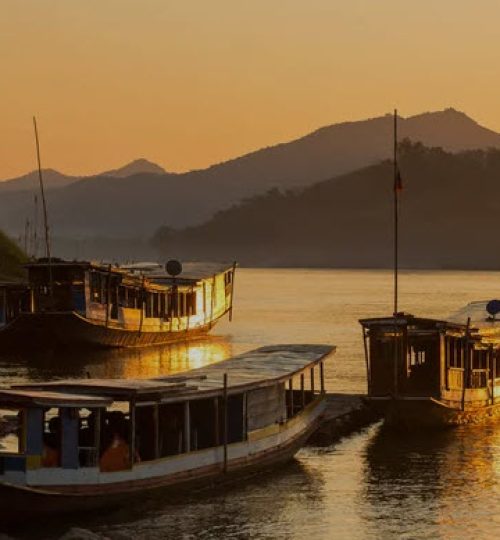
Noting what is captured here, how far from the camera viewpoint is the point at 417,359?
153ft

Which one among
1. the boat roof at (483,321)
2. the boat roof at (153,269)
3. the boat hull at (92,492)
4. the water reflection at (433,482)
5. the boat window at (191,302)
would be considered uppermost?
the boat roof at (153,269)

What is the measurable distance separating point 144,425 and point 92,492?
2329 mm

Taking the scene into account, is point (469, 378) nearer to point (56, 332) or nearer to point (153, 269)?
point (56, 332)

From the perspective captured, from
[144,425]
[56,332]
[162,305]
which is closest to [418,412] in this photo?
[144,425]

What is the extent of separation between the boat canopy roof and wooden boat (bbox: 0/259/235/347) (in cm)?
3110

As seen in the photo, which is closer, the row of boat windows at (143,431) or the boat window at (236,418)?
the row of boat windows at (143,431)

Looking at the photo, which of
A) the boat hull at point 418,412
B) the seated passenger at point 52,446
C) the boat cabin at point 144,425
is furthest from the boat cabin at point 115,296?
the seated passenger at point 52,446

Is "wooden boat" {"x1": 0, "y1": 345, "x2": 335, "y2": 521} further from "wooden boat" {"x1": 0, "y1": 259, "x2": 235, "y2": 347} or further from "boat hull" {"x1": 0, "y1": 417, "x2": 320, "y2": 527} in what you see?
"wooden boat" {"x1": 0, "y1": 259, "x2": 235, "y2": 347}

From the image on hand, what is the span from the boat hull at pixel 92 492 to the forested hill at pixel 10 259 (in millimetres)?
75564

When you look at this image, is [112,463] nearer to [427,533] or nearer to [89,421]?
[89,421]

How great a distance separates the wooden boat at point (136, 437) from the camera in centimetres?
3078

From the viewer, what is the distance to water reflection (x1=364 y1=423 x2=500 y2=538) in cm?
3409

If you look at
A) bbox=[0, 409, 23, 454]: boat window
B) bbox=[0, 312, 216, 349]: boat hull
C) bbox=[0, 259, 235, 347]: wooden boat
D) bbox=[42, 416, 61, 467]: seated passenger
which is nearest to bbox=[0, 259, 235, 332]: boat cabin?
bbox=[0, 259, 235, 347]: wooden boat

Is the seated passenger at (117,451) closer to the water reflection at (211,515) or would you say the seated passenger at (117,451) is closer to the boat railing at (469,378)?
the water reflection at (211,515)
